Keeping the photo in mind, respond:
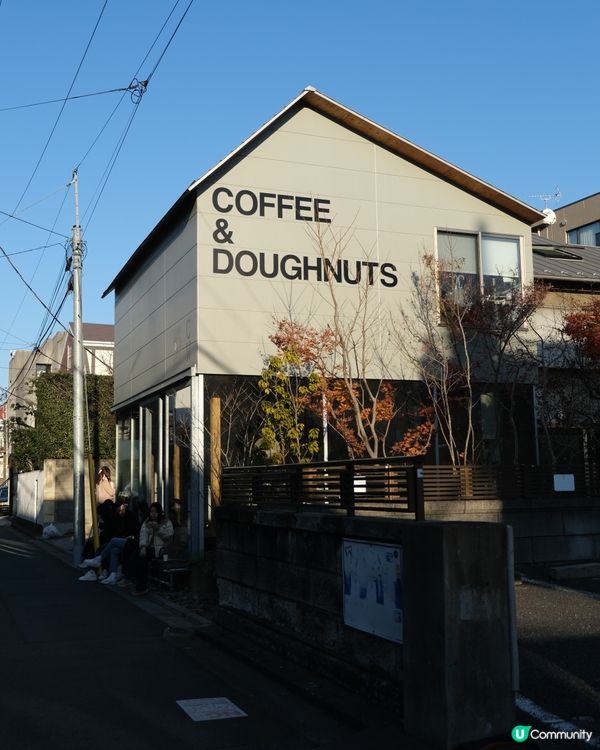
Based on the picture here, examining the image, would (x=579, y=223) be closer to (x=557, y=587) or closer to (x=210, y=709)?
(x=557, y=587)

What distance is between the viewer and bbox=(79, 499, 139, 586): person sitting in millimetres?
16078

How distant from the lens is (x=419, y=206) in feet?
60.1

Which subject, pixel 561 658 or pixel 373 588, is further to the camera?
pixel 561 658

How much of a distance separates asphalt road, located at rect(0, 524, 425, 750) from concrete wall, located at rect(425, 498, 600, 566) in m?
5.47

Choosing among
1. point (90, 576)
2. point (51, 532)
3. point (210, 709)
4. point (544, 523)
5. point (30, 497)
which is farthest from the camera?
point (30, 497)

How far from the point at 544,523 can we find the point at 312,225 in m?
7.39

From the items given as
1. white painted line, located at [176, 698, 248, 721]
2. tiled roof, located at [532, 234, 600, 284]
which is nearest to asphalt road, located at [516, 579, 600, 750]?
white painted line, located at [176, 698, 248, 721]

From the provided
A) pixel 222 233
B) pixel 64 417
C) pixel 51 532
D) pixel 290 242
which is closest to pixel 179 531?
pixel 222 233

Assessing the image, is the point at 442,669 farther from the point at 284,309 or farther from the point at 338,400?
the point at 284,309

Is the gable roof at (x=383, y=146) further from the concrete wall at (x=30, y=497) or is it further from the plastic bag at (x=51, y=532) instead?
the concrete wall at (x=30, y=497)

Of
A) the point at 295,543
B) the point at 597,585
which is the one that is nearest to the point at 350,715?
the point at 295,543

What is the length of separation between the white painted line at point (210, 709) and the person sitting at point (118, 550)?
28.2 ft

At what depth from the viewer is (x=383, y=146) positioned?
18.3 metres

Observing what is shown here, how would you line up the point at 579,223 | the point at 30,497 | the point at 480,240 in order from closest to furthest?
the point at 480,240
the point at 30,497
the point at 579,223
